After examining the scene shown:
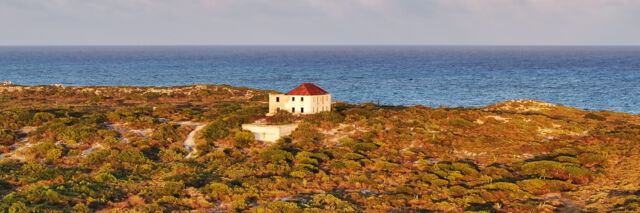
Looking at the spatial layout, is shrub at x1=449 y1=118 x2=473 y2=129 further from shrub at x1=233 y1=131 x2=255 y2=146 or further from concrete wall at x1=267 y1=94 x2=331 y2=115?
shrub at x1=233 y1=131 x2=255 y2=146

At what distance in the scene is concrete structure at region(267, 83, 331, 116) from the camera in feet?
169

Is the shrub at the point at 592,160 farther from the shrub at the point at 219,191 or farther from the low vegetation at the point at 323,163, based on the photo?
the shrub at the point at 219,191

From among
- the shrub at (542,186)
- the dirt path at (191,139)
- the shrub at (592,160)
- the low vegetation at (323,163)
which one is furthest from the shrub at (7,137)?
the shrub at (592,160)

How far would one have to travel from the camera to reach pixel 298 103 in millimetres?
51750

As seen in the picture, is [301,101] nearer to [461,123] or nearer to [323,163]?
[323,163]

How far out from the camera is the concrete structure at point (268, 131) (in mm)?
46188

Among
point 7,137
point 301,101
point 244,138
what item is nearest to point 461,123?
point 301,101

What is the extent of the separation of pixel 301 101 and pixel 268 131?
6.34m

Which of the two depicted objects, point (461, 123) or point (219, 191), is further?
point (461, 123)

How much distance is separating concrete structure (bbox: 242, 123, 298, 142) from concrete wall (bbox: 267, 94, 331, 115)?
430 centimetres

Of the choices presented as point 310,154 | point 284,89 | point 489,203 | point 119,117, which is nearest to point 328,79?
point 284,89

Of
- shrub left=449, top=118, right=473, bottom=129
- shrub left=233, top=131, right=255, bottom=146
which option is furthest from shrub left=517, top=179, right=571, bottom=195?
shrub left=233, top=131, right=255, bottom=146

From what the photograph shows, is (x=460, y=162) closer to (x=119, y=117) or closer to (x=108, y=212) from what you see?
(x=108, y=212)

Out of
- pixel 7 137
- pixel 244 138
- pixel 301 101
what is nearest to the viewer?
pixel 7 137
